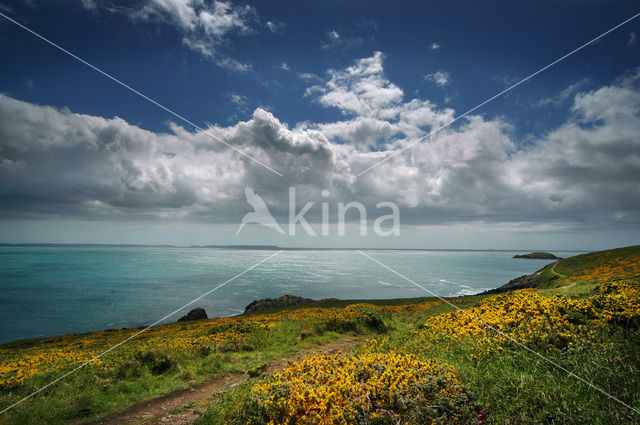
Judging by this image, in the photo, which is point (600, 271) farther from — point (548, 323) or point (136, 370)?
point (136, 370)

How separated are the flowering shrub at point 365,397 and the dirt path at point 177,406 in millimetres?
3633

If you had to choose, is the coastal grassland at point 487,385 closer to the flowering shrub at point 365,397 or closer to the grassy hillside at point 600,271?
the flowering shrub at point 365,397

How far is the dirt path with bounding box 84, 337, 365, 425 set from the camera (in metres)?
7.05

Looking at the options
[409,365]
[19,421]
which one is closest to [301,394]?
[409,365]

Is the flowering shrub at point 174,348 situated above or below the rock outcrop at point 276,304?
above

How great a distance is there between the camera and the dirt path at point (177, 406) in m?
7.05

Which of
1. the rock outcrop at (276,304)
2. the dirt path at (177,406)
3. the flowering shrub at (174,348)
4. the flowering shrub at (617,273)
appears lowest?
the rock outcrop at (276,304)

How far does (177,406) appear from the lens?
26.0ft

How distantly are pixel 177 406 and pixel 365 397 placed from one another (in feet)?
21.7

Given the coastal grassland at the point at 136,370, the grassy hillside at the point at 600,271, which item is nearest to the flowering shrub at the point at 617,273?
the grassy hillside at the point at 600,271

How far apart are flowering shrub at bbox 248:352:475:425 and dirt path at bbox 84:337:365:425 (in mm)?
3633

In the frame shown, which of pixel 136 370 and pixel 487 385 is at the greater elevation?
pixel 487 385

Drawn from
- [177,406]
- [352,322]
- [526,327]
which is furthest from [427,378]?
[352,322]

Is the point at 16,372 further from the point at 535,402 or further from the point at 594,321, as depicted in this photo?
the point at 594,321
